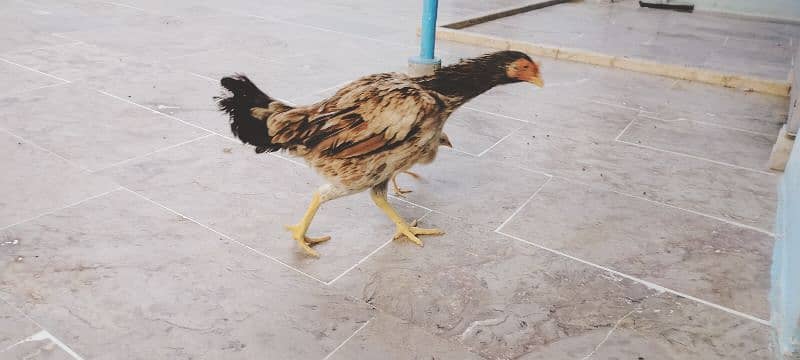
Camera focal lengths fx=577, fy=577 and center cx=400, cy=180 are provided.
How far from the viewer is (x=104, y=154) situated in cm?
359

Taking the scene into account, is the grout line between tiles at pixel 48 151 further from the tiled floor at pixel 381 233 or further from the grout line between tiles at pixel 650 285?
the grout line between tiles at pixel 650 285

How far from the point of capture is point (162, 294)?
2.38 m

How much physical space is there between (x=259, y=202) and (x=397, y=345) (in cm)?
135

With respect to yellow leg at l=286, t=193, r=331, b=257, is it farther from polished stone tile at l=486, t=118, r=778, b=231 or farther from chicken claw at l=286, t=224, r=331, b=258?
polished stone tile at l=486, t=118, r=778, b=231

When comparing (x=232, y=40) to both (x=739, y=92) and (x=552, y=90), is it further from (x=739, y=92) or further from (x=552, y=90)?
(x=739, y=92)

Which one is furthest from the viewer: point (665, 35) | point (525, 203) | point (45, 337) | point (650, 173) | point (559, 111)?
point (665, 35)

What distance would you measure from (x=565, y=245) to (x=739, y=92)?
3.94 m

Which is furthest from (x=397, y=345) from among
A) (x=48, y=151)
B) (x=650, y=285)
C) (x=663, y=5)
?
(x=663, y=5)

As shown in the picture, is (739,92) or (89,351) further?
(739,92)

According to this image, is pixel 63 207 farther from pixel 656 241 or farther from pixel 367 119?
pixel 656 241

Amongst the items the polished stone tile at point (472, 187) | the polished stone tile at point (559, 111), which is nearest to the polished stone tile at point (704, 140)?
the polished stone tile at point (559, 111)

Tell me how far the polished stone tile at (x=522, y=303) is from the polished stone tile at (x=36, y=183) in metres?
1.62

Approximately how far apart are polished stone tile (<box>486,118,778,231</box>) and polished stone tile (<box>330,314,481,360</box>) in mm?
1848

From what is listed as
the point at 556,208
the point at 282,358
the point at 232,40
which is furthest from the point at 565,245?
the point at 232,40
